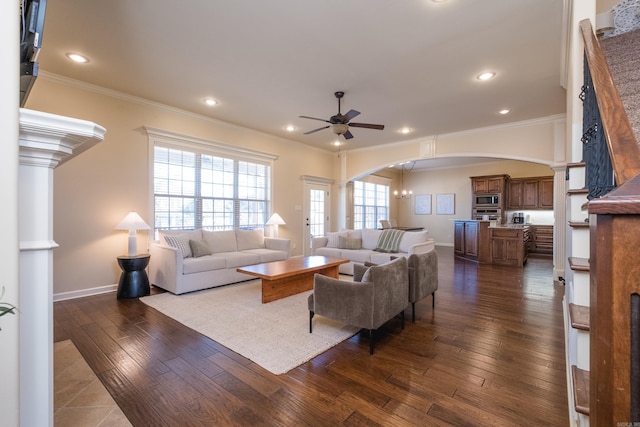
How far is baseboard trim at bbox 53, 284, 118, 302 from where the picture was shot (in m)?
3.78

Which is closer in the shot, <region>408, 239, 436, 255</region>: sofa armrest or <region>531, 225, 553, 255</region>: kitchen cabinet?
<region>408, 239, 436, 255</region>: sofa armrest

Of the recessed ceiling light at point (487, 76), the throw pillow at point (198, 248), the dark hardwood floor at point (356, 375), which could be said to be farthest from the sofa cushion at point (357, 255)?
the recessed ceiling light at point (487, 76)

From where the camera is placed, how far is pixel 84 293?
3973 mm

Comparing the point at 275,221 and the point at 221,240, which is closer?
the point at 221,240

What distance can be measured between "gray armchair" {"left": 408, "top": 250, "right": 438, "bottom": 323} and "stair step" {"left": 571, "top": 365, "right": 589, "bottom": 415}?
72.4 inches

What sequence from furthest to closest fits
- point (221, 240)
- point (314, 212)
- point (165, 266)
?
point (314, 212) < point (221, 240) < point (165, 266)

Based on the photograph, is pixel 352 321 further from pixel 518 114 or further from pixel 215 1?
pixel 518 114

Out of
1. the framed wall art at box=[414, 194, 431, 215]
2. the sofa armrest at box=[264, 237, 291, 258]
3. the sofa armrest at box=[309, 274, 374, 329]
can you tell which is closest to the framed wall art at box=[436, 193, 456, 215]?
the framed wall art at box=[414, 194, 431, 215]

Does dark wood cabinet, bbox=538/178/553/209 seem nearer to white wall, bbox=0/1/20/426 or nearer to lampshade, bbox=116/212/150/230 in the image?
lampshade, bbox=116/212/150/230

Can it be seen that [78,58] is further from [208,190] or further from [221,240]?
[221,240]

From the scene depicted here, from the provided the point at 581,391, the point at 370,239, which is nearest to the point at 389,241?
the point at 370,239

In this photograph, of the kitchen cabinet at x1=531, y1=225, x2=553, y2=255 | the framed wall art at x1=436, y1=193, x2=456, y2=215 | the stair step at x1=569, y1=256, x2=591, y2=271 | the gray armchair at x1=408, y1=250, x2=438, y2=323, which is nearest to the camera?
the stair step at x1=569, y1=256, x2=591, y2=271

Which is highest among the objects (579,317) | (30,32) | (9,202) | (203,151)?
(203,151)

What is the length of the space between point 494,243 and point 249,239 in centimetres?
558
